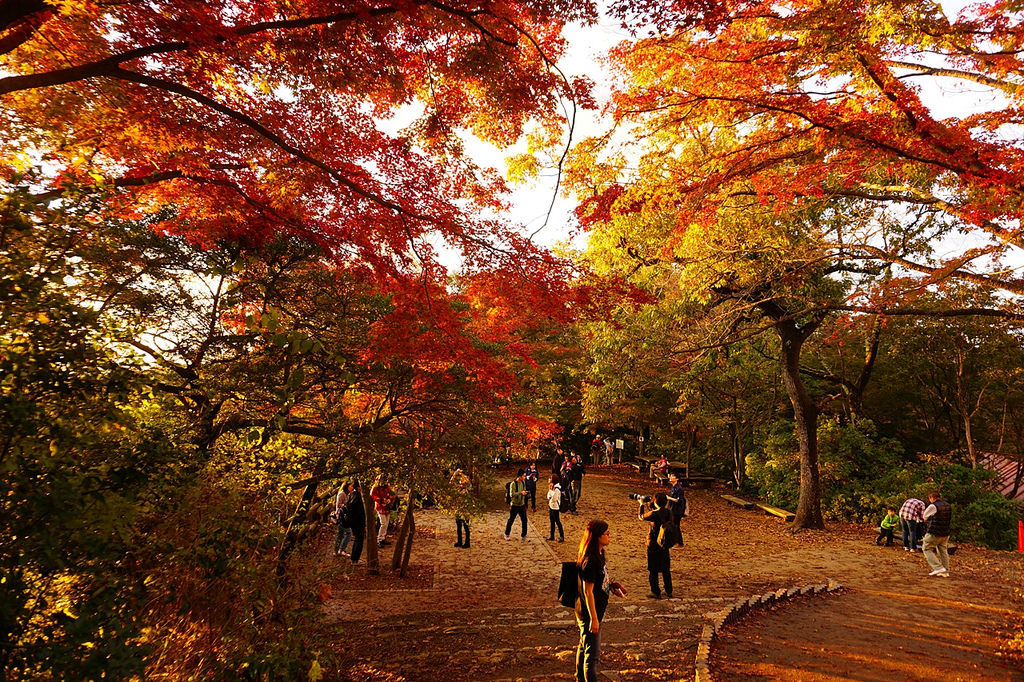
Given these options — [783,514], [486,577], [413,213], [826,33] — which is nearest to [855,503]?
[783,514]

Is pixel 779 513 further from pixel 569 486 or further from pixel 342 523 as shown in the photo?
pixel 342 523

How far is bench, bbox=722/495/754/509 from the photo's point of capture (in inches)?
709

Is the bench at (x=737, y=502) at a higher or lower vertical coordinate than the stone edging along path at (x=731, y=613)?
lower

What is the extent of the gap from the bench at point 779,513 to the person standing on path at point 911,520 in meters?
3.52

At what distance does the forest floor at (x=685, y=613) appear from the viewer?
18.0ft

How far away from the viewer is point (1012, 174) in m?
5.91

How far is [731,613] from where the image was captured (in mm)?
6816

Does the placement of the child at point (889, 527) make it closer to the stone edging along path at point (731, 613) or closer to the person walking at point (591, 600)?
the stone edging along path at point (731, 613)

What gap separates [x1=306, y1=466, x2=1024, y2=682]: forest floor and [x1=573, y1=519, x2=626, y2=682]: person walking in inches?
26.8

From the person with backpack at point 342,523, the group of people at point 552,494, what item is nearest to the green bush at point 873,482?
the group of people at point 552,494

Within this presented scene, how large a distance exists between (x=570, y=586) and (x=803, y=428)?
13.2 metres

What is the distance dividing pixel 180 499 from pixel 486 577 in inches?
299

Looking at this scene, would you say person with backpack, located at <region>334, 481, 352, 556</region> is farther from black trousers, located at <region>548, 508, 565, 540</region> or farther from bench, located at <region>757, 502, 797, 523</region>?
bench, located at <region>757, 502, 797, 523</region>

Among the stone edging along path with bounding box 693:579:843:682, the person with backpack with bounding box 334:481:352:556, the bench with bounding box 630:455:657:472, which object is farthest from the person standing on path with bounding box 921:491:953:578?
the bench with bounding box 630:455:657:472
